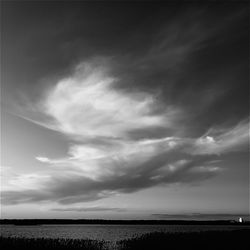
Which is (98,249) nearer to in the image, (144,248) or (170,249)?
(144,248)

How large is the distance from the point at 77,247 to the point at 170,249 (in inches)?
421

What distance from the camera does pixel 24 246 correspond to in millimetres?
36188

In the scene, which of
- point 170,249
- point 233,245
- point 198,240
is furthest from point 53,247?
point 233,245

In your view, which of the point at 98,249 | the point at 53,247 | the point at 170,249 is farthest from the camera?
the point at 98,249

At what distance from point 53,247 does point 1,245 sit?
555cm

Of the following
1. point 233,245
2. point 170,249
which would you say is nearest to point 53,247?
point 170,249

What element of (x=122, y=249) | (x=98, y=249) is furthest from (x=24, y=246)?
Answer: (x=122, y=249)

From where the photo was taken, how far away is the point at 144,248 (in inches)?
1448

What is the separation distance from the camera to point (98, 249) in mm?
39406

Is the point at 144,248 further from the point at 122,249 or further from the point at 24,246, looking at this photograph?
the point at 24,246

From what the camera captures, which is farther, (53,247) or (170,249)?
(53,247)

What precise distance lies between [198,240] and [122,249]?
941 cm

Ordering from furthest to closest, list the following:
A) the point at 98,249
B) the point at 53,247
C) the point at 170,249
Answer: the point at 98,249 < the point at 53,247 < the point at 170,249

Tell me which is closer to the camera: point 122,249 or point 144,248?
point 144,248
